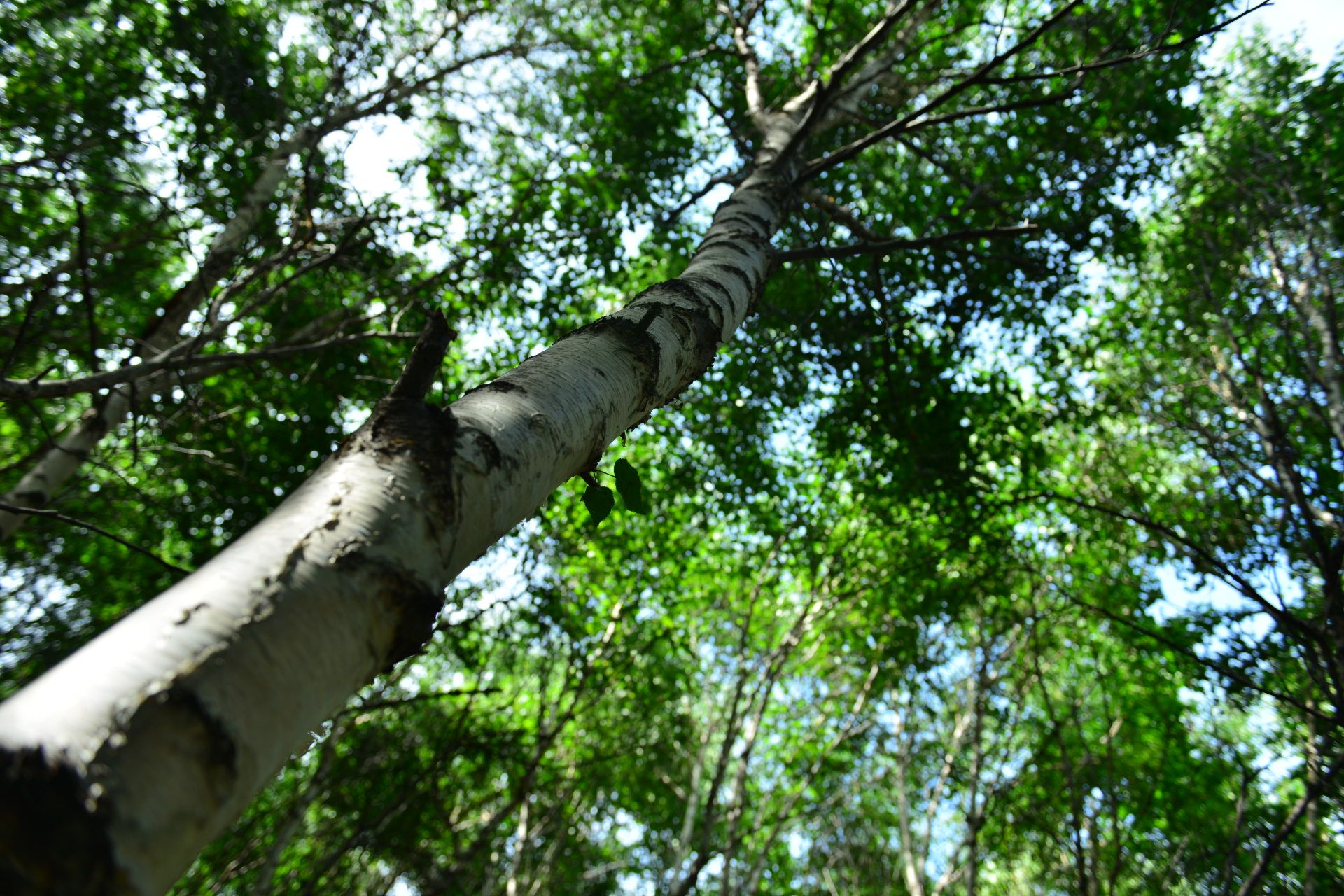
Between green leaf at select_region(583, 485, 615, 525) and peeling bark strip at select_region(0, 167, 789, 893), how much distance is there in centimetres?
29

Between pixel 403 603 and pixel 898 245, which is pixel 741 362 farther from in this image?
pixel 403 603

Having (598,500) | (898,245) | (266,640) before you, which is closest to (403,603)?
(266,640)

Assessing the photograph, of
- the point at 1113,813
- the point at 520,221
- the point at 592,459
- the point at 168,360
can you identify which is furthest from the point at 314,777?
the point at 1113,813

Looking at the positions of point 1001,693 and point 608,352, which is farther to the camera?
point 1001,693

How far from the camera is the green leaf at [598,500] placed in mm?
1699

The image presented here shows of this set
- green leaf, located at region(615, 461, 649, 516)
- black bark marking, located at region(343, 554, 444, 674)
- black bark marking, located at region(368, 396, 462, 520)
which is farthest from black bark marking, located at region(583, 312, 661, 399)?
black bark marking, located at region(343, 554, 444, 674)

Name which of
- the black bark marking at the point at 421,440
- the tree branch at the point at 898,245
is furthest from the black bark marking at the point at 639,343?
the tree branch at the point at 898,245

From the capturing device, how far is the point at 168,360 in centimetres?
264

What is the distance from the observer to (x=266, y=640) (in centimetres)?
71

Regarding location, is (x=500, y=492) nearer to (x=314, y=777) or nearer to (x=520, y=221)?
(x=520, y=221)

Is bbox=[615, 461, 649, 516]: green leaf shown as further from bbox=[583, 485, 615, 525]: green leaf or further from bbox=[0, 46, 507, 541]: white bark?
bbox=[0, 46, 507, 541]: white bark

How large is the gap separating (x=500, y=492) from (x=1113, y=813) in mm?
5583

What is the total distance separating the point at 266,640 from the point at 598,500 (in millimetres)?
1033

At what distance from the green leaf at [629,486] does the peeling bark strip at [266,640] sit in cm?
33
